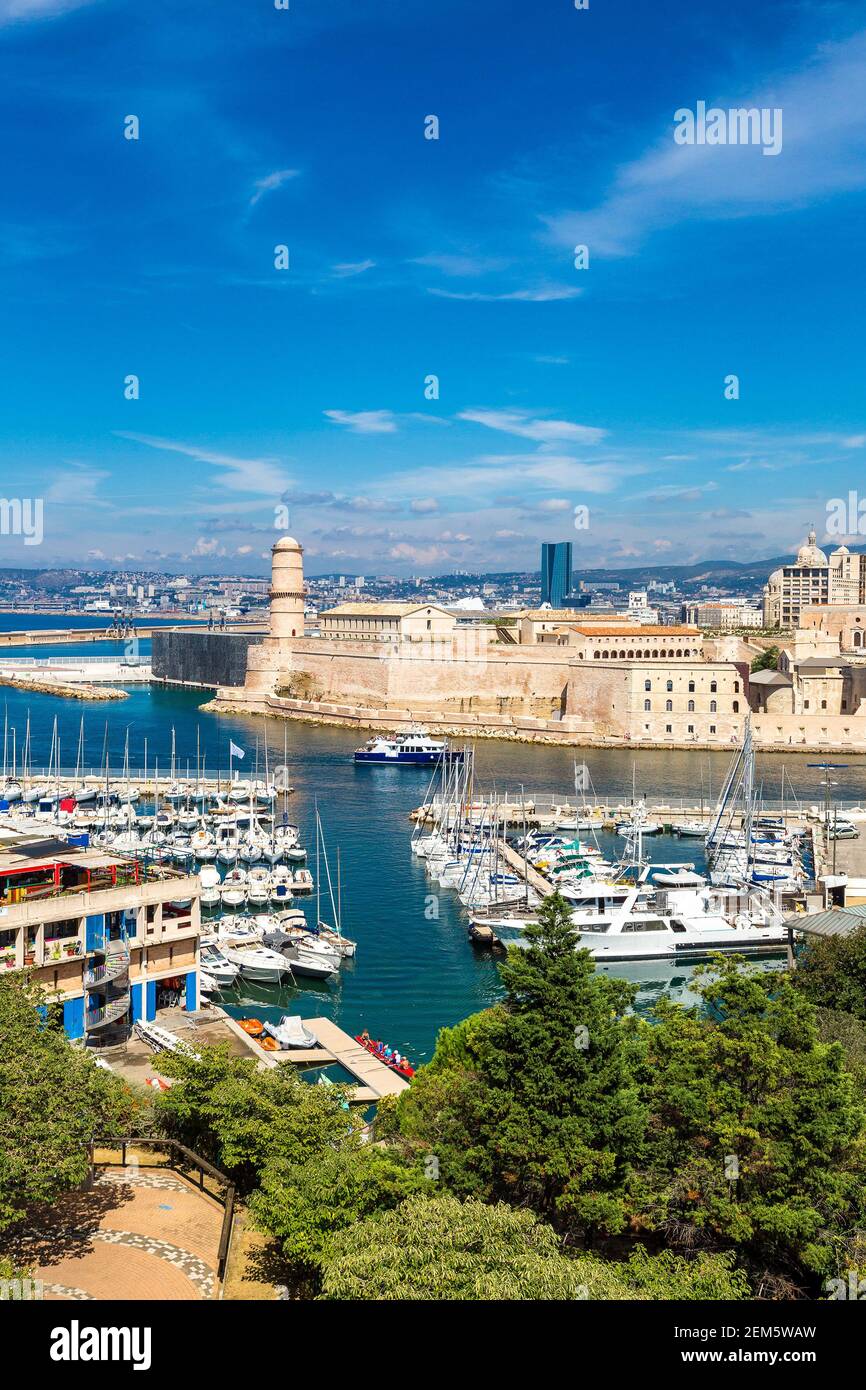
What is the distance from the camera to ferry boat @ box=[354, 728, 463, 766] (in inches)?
1214

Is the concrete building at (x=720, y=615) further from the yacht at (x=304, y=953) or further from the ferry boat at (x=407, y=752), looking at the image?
the yacht at (x=304, y=953)

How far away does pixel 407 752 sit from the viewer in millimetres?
31016

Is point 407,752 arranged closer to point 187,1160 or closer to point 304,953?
point 304,953

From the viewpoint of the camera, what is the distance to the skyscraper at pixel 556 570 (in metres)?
152

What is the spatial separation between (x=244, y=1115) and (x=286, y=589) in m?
40.5

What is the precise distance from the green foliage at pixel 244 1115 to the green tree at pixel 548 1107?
628 mm

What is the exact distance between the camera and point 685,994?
13414 millimetres

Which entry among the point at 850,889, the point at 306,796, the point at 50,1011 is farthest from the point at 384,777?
the point at 50,1011

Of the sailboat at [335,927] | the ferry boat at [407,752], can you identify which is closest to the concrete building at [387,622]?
the ferry boat at [407,752]

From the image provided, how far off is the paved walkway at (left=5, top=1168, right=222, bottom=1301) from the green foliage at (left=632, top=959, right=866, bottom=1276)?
7.64 feet

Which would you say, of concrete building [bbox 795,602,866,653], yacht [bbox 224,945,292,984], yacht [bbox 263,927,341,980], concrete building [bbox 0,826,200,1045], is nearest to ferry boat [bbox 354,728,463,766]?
yacht [bbox 263,927,341,980]

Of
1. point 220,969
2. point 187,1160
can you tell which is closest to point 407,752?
point 220,969
